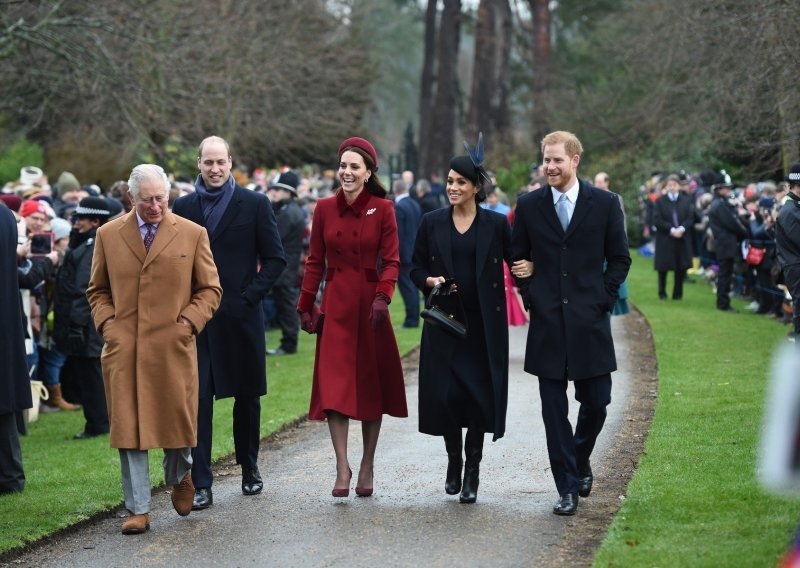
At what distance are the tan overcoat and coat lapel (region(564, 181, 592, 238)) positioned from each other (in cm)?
201

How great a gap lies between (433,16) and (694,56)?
109 feet

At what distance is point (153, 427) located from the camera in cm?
735

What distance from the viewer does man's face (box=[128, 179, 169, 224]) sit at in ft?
24.5

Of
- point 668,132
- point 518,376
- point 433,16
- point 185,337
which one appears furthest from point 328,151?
point 185,337

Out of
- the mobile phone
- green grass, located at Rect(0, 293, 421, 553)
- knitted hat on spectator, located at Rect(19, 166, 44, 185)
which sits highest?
knitted hat on spectator, located at Rect(19, 166, 44, 185)

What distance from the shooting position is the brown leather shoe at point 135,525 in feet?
24.3

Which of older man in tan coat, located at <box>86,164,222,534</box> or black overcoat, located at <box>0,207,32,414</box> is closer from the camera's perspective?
older man in tan coat, located at <box>86,164,222,534</box>

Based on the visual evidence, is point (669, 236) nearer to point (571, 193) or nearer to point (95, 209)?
point (95, 209)

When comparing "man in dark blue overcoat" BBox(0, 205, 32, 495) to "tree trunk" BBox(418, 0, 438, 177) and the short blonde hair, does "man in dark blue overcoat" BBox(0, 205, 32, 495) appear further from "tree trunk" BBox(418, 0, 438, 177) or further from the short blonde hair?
"tree trunk" BBox(418, 0, 438, 177)

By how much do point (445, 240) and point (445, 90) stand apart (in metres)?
37.5

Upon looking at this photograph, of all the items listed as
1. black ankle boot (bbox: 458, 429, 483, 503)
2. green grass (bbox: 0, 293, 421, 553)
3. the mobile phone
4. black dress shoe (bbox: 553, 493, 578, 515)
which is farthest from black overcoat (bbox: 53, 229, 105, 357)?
black dress shoe (bbox: 553, 493, 578, 515)

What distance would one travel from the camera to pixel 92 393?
37.7 feet

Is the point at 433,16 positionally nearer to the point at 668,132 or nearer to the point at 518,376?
the point at 668,132

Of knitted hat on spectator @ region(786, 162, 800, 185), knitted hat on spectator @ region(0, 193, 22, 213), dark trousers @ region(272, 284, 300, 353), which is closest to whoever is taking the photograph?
knitted hat on spectator @ region(786, 162, 800, 185)
